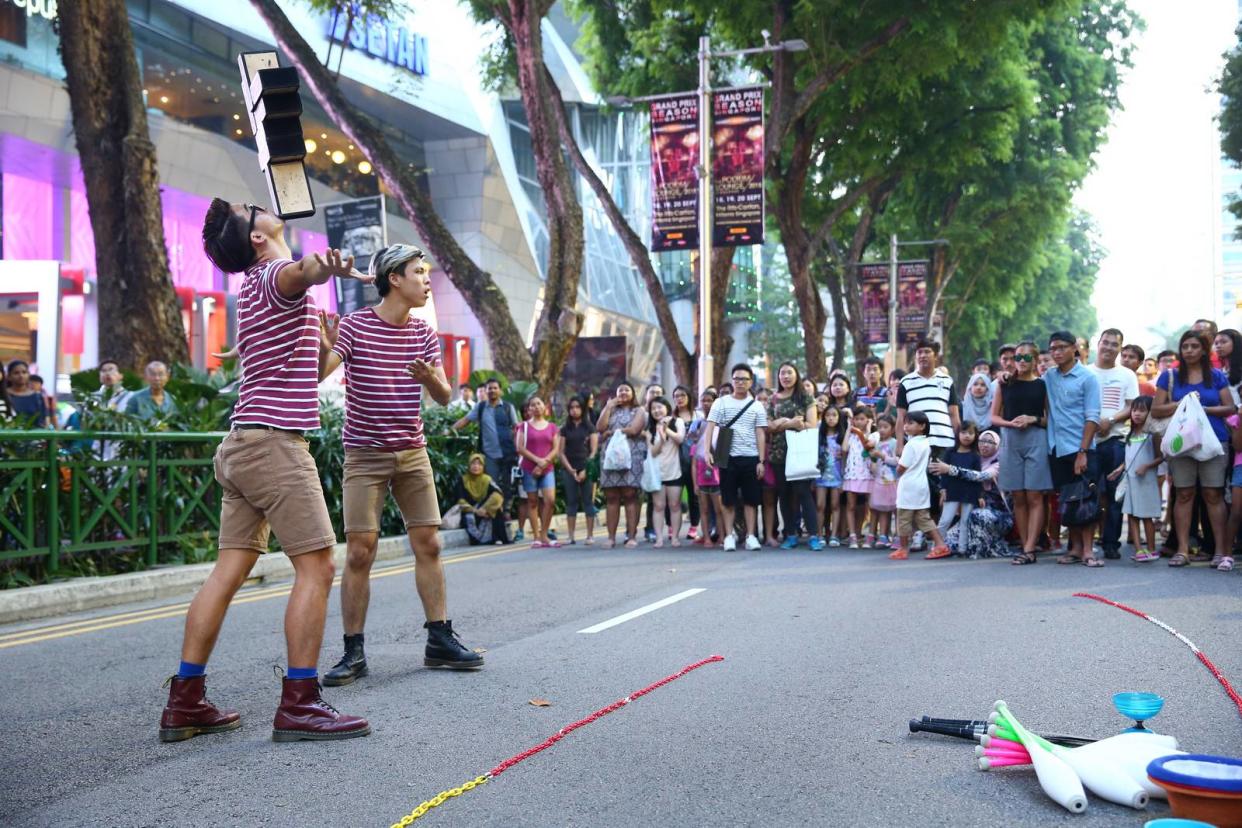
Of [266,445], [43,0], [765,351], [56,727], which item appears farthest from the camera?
[765,351]

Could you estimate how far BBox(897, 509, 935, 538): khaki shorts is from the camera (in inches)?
508

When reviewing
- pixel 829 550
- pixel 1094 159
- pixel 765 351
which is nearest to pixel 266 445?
pixel 829 550

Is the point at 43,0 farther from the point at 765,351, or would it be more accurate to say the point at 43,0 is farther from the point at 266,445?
the point at 765,351

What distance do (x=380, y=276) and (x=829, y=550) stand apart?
8737 mm

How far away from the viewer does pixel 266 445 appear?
502cm

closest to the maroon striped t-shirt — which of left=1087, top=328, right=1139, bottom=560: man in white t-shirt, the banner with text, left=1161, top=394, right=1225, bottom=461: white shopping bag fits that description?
left=1161, top=394, right=1225, bottom=461: white shopping bag

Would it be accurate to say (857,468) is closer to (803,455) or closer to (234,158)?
(803,455)

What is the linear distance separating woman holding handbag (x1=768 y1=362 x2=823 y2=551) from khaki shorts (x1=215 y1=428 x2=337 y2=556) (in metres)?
9.31

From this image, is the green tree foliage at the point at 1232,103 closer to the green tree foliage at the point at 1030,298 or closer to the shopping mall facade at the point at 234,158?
the green tree foliage at the point at 1030,298

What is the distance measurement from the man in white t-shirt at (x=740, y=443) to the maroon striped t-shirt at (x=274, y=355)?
8800 mm

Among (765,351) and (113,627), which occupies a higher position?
Result: (765,351)

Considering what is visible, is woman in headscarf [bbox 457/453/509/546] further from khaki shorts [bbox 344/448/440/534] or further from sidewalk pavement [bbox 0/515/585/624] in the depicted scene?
khaki shorts [bbox 344/448/440/534]

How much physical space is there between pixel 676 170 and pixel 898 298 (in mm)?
17255

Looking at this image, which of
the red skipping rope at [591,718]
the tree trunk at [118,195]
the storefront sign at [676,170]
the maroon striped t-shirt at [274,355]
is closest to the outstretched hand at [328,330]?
the maroon striped t-shirt at [274,355]
